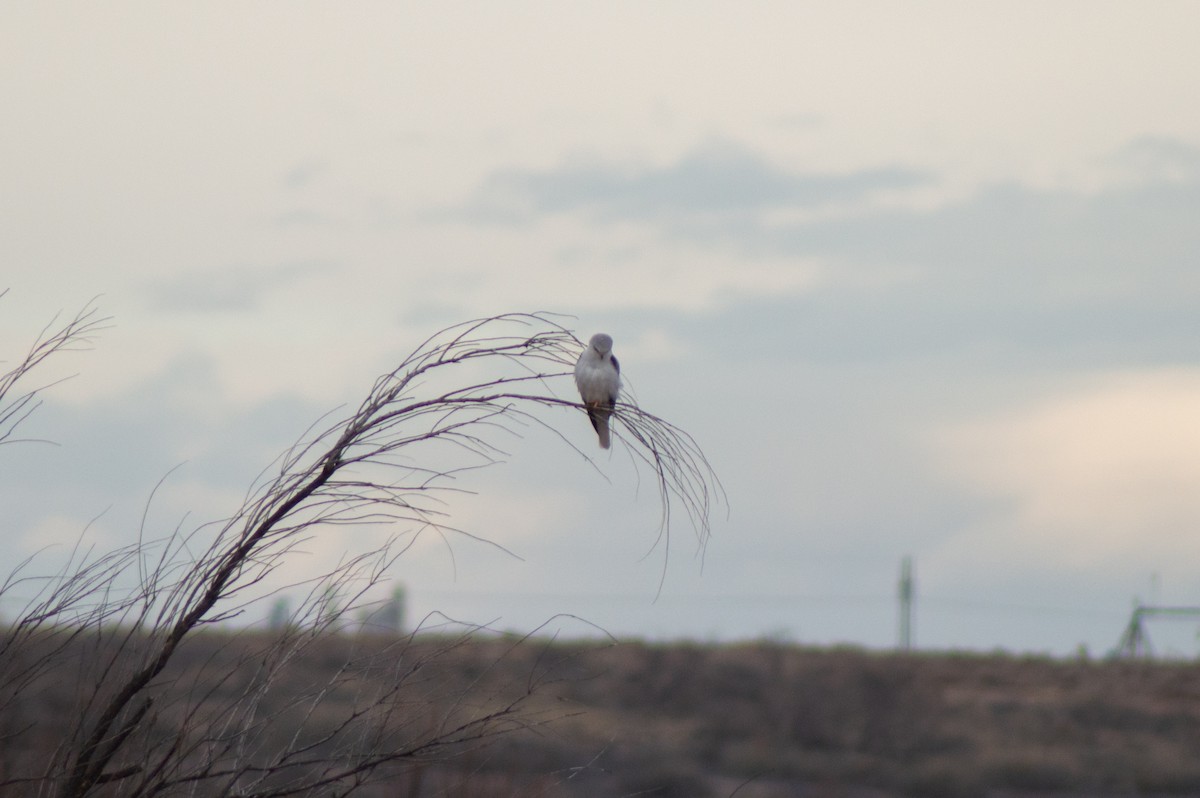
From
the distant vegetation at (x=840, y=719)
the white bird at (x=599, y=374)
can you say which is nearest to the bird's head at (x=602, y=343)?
the white bird at (x=599, y=374)

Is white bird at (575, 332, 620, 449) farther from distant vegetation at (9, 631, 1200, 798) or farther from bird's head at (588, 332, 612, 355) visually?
distant vegetation at (9, 631, 1200, 798)

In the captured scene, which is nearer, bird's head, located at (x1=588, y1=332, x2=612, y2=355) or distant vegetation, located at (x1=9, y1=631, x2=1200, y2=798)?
bird's head, located at (x1=588, y1=332, x2=612, y2=355)

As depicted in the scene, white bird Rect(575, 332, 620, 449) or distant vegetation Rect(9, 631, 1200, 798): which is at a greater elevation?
white bird Rect(575, 332, 620, 449)

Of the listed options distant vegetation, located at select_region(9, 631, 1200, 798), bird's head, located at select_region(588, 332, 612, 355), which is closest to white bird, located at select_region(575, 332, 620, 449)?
bird's head, located at select_region(588, 332, 612, 355)

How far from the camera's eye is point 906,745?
2209 centimetres

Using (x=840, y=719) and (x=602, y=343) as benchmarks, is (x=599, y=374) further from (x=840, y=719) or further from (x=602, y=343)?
(x=840, y=719)

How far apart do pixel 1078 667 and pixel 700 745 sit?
7.95 metres

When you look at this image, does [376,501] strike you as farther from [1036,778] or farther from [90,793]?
[1036,778]

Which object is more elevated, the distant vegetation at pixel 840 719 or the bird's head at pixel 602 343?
the bird's head at pixel 602 343

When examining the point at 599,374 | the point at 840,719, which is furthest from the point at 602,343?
the point at 840,719

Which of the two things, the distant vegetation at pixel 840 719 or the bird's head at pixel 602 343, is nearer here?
the bird's head at pixel 602 343

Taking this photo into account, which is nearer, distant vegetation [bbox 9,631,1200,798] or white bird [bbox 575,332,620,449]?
white bird [bbox 575,332,620,449]

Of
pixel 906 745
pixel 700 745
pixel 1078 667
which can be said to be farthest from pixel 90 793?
pixel 1078 667

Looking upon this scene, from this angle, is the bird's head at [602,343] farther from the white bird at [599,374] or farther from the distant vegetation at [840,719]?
the distant vegetation at [840,719]
